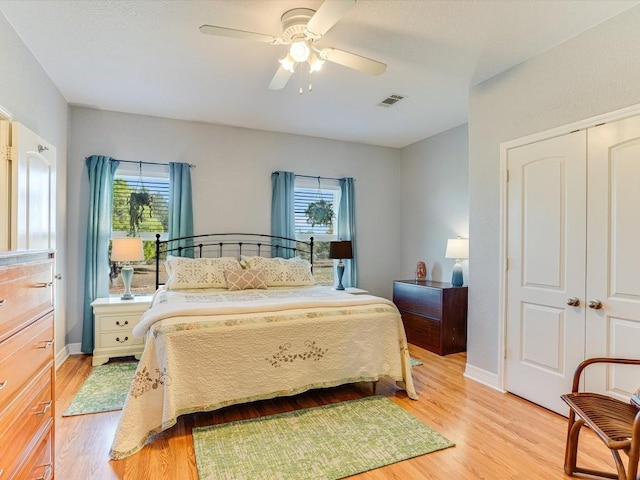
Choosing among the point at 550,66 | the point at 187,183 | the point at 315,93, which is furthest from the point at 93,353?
the point at 550,66

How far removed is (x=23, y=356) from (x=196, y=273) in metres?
2.40

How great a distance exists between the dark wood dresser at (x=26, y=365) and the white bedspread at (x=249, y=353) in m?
0.58

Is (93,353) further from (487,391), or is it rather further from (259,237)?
(487,391)

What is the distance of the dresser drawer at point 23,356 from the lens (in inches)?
45.3

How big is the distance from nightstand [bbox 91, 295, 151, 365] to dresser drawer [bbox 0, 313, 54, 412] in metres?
2.11

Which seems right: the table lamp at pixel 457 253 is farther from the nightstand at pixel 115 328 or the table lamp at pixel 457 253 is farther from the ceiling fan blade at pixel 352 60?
the nightstand at pixel 115 328

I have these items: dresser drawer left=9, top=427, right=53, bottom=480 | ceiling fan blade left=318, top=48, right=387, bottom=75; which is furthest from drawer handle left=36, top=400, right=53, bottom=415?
ceiling fan blade left=318, top=48, right=387, bottom=75

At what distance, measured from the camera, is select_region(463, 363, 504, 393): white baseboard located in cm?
308

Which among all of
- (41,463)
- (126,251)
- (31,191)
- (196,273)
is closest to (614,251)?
(41,463)

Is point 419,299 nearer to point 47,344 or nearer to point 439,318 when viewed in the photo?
point 439,318

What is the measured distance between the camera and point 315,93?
11.4ft

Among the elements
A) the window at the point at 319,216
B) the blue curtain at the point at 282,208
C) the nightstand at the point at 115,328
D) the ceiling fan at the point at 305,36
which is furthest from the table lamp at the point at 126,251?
the ceiling fan at the point at 305,36

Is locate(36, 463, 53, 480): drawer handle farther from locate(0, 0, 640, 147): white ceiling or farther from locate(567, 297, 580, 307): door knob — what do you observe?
locate(567, 297, 580, 307): door knob

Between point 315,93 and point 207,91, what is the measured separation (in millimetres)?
1044
